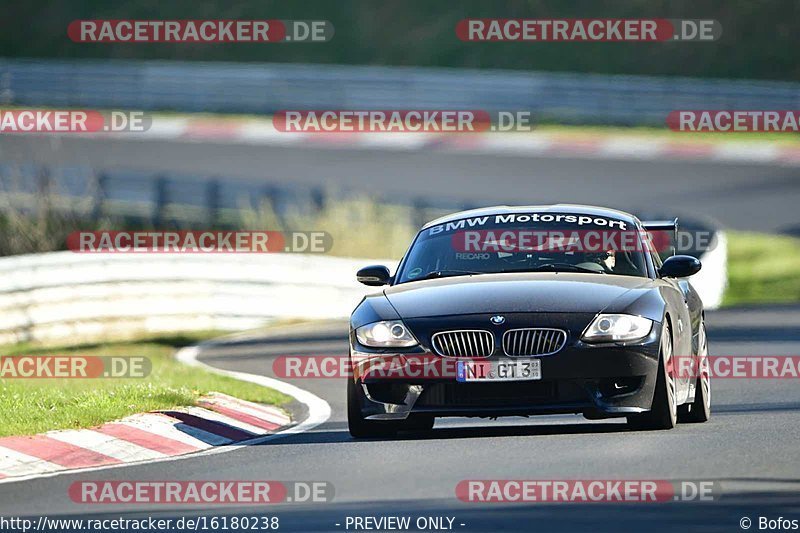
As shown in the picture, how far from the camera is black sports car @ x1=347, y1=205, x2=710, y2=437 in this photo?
34.7 feet

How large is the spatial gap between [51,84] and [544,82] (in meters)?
13.9

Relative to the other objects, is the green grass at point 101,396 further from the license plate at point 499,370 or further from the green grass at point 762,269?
the green grass at point 762,269

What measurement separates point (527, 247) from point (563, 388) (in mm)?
1755

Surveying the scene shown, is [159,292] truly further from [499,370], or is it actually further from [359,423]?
[499,370]

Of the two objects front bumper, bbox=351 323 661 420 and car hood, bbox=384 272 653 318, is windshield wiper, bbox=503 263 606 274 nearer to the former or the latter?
car hood, bbox=384 272 653 318

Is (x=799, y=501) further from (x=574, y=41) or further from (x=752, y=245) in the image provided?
(x=574, y=41)

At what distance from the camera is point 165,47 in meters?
63.4

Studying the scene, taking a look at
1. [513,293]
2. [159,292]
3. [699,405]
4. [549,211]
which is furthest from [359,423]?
[159,292]

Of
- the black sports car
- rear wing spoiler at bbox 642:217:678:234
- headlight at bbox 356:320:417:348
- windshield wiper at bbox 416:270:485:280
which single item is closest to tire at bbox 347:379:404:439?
the black sports car

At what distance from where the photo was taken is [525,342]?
34.9 feet

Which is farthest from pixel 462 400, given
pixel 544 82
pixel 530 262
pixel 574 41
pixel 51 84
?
pixel 574 41

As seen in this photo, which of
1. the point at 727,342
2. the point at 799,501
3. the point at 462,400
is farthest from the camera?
the point at 727,342

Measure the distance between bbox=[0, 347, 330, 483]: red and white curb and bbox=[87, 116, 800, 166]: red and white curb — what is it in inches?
987

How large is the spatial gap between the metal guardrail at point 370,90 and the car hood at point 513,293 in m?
28.8
